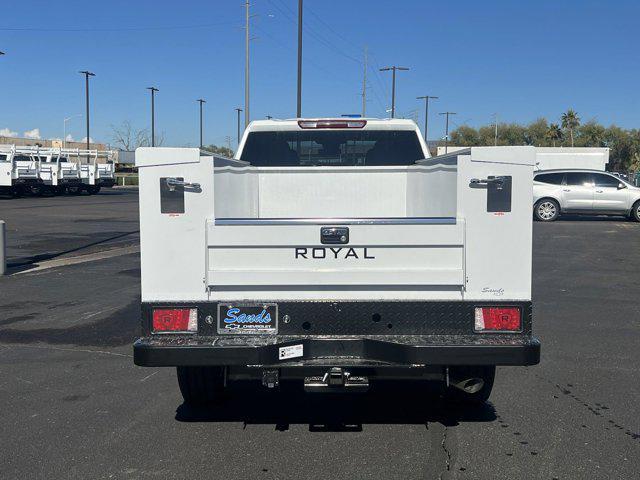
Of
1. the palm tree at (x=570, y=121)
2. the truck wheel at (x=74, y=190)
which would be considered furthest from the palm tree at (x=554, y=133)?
the truck wheel at (x=74, y=190)

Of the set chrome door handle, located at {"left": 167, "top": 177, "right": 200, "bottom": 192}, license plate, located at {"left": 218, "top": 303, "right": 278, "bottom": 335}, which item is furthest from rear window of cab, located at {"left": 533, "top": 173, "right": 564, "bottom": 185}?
chrome door handle, located at {"left": 167, "top": 177, "right": 200, "bottom": 192}

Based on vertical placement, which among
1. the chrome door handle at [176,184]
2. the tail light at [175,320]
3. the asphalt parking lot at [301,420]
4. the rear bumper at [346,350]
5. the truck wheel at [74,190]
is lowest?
the asphalt parking lot at [301,420]

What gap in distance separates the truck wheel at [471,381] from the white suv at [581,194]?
753 inches

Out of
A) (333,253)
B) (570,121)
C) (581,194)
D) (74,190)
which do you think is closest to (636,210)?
(581,194)

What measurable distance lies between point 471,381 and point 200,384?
6.29 feet

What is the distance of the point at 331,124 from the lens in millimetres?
7156

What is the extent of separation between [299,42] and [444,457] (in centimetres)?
2444

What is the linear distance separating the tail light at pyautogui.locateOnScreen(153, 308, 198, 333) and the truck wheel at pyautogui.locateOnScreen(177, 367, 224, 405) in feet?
2.35

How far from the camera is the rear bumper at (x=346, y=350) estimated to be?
13.7 feet

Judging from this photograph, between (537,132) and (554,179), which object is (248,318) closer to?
(554,179)

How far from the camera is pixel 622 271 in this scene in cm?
1288

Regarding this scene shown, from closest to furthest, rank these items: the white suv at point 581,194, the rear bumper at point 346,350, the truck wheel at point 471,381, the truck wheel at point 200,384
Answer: the rear bumper at point 346,350, the truck wheel at point 471,381, the truck wheel at point 200,384, the white suv at point 581,194

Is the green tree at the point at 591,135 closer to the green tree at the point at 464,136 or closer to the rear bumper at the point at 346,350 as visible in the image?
the green tree at the point at 464,136

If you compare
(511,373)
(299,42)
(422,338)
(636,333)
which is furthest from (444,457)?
(299,42)
